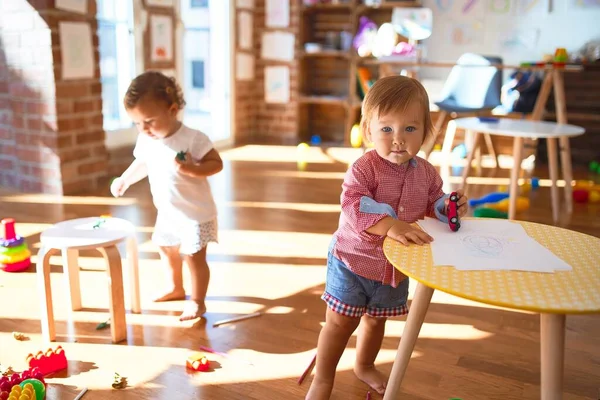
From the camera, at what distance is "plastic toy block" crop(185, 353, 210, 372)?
58.6 inches

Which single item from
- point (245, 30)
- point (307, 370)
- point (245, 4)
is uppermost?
point (245, 4)

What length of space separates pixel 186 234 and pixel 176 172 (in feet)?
0.62

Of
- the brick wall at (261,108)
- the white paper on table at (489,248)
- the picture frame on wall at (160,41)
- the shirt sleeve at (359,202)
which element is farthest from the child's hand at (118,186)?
the brick wall at (261,108)

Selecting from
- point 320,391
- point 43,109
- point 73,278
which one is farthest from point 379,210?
point 43,109

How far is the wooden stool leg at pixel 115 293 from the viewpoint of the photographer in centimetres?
158

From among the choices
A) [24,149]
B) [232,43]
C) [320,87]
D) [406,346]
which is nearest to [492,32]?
[320,87]

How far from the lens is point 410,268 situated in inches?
35.1

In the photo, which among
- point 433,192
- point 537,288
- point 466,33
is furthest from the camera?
point 466,33

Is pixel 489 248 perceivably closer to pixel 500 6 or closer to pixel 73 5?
pixel 73 5

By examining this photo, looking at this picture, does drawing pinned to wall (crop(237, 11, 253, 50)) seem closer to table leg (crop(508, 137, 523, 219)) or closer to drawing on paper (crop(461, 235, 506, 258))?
table leg (crop(508, 137, 523, 219))

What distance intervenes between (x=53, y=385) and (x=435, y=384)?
0.94 m

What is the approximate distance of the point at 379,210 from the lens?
3.56ft

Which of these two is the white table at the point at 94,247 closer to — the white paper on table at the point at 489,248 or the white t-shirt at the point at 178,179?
the white t-shirt at the point at 178,179

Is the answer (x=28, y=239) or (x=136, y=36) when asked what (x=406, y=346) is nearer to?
(x=28, y=239)
